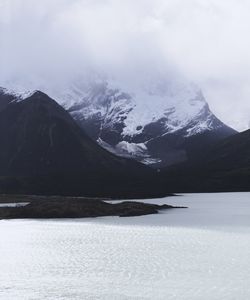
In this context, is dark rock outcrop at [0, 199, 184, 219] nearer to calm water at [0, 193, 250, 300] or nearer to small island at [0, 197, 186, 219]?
small island at [0, 197, 186, 219]

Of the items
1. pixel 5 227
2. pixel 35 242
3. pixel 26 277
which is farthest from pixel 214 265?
pixel 5 227

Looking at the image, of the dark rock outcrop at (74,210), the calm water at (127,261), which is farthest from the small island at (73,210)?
the calm water at (127,261)

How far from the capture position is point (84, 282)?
201 feet

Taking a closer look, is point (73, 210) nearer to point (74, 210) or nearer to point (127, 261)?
point (74, 210)

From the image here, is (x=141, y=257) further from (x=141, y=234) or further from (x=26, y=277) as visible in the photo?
(x=141, y=234)

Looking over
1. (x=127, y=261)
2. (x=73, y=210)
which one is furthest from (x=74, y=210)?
(x=127, y=261)

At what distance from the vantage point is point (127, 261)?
244ft

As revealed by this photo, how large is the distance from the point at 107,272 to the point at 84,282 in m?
5.79

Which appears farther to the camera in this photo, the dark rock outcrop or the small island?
the dark rock outcrop

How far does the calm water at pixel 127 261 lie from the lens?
56.7m

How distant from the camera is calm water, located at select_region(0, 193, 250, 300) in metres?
56.7

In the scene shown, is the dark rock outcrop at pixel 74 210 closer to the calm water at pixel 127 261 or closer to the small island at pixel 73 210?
the small island at pixel 73 210

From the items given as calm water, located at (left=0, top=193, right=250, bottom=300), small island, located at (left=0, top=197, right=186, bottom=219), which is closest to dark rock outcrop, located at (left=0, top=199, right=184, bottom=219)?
small island, located at (left=0, top=197, right=186, bottom=219)

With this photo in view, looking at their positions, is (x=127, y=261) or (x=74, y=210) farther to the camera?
(x=74, y=210)
